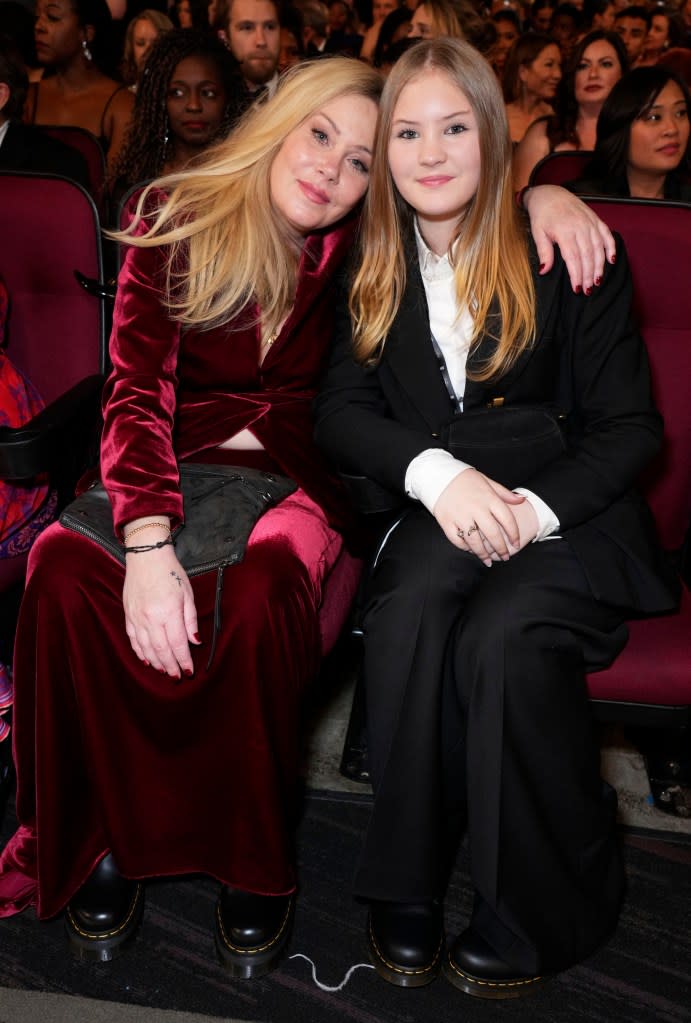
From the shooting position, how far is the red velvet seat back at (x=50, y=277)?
5.88 ft

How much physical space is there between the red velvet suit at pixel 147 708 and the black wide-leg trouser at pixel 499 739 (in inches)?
5.3

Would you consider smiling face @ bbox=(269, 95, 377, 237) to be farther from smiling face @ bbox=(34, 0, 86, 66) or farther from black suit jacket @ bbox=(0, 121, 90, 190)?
smiling face @ bbox=(34, 0, 86, 66)

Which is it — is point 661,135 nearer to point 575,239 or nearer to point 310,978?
point 575,239

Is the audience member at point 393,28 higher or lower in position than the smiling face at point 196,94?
higher

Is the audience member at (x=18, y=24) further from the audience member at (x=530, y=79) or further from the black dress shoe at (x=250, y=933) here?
the black dress shoe at (x=250, y=933)

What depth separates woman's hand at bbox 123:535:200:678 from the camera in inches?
52.5

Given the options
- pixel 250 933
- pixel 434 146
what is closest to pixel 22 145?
pixel 434 146

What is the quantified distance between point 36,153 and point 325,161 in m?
1.53

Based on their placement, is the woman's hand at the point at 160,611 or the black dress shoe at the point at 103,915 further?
the black dress shoe at the point at 103,915

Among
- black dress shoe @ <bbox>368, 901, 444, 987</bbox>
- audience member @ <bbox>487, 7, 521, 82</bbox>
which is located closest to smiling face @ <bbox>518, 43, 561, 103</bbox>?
audience member @ <bbox>487, 7, 521, 82</bbox>

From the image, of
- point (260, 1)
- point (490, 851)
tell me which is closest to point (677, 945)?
point (490, 851)

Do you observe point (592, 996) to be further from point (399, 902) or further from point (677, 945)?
point (399, 902)

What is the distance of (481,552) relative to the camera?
1.40 m

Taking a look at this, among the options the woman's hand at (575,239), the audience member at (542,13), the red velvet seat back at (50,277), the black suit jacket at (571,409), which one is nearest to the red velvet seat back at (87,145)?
the red velvet seat back at (50,277)
